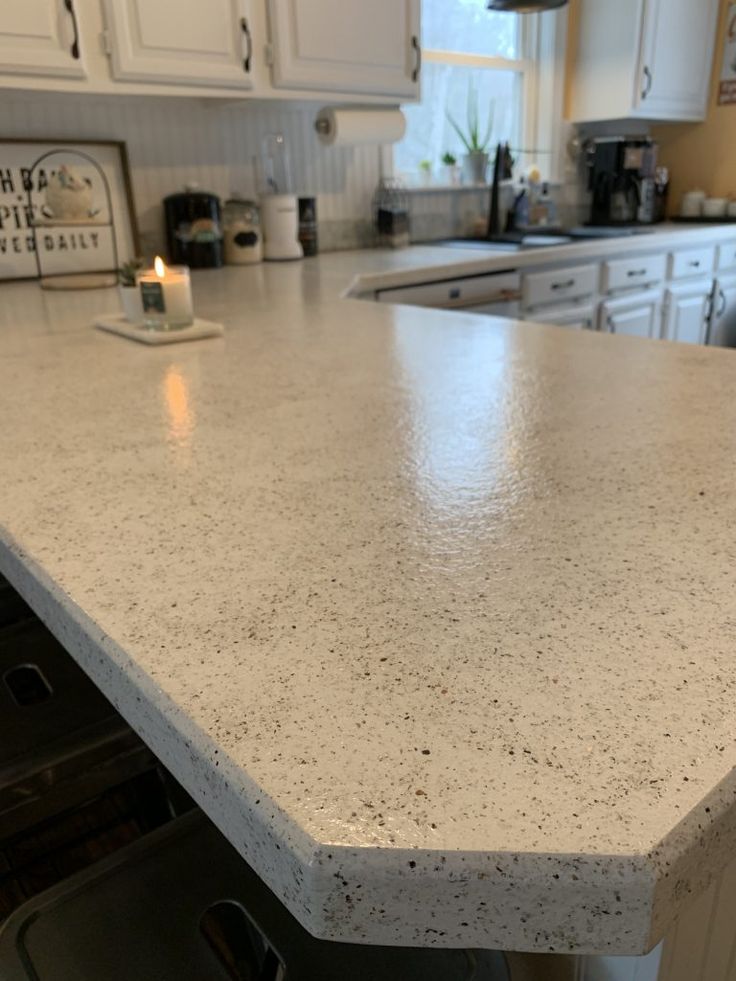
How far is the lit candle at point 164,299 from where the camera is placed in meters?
1.21

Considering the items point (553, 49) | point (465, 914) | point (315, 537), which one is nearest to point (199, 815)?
point (315, 537)

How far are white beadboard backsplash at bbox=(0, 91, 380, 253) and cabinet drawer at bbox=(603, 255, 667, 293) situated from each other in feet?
3.05

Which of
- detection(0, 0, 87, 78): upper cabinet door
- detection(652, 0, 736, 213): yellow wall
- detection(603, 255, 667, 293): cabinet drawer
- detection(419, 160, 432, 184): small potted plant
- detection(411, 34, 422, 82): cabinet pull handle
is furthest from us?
detection(652, 0, 736, 213): yellow wall

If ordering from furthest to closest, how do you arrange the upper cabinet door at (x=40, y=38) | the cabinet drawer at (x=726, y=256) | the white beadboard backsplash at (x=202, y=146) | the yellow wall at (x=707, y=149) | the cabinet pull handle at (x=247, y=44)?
1. the yellow wall at (x=707, y=149)
2. the cabinet drawer at (x=726, y=256)
3. the white beadboard backsplash at (x=202, y=146)
4. the cabinet pull handle at (x=247, y=44)
5. the upper cabinet door at (x=40, y=38)

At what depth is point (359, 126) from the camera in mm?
2408

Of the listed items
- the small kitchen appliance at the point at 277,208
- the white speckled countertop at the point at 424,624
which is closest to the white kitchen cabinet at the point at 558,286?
the small kitchen appliance at the point at 277,208

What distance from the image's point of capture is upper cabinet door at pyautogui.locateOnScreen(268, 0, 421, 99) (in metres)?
2.14

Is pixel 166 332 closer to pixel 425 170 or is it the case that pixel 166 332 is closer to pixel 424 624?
pixel 424 624

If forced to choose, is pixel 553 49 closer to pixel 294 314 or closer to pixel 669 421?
pixel 294 314

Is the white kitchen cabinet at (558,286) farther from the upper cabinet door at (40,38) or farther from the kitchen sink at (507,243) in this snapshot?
the upper cabinet door at (40,38)

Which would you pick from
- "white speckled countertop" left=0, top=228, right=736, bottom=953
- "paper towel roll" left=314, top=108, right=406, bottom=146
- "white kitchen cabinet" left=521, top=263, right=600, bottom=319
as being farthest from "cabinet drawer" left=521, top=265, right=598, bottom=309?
"white speckled countertop" left=0, top=228, right=736, bottom=953

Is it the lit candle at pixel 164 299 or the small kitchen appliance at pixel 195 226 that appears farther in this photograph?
the small kitchen appliance at pixel 195 226

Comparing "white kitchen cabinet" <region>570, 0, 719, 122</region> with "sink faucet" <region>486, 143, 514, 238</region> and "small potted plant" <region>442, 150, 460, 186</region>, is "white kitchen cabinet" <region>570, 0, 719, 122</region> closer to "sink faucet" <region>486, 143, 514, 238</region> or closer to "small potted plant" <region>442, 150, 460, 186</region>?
"sink faucet" <region>486, 143, 514, 238</region>

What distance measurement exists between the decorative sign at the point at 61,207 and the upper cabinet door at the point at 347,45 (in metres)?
0.57
